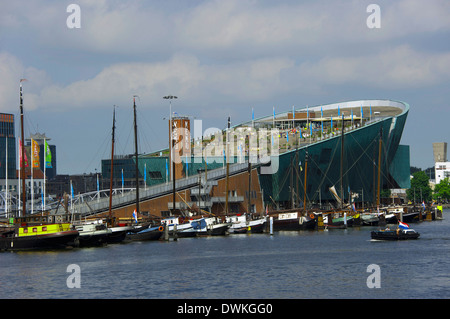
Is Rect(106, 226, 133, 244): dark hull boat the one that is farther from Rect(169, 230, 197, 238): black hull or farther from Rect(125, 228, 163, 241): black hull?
Rect(169, 230, 197, 238): black hull

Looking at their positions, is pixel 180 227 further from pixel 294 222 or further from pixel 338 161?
pixel 338 161

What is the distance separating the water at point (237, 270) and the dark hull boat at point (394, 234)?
3.97ft

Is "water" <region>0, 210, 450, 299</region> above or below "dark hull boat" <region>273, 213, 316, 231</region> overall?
below

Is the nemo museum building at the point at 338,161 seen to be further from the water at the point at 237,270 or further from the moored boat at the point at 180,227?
the water at the point at 237,270

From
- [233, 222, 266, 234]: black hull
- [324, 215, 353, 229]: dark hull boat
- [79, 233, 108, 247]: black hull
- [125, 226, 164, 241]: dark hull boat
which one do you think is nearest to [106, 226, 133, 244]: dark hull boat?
[79, 233, 108, 247]: black hull

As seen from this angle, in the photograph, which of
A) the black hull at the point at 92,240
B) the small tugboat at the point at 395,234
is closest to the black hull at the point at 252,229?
the small tugboat at the point at 395,234

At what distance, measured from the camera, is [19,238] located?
79.6m

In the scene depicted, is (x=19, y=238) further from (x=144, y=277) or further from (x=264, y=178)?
(x=264, y=178)

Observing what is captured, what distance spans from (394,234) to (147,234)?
96.4 feet

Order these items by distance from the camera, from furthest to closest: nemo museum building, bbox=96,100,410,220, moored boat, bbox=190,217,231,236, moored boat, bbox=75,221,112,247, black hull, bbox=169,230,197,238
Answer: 1. nemo museum building, bbox=96,100,410,220
2. moored boat, bbox=190,217,231,236
3. black hull, bbox=169,230,197,238
4. moored boat, bbox=75,221,112,247

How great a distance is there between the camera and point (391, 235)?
88.2 m

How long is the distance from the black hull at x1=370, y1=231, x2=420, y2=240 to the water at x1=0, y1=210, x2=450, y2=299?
45.1 inches

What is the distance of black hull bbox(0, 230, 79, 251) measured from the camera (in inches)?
3110
